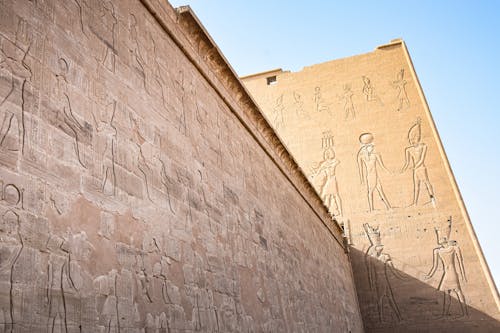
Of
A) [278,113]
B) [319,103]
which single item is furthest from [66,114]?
[278,113]

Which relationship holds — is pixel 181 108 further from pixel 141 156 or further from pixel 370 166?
pixel 370 166

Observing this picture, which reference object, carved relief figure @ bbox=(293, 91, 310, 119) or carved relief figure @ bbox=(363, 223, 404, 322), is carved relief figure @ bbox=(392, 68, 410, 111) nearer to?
carved relief figure @ bbox=(293, 91, 310, 119)

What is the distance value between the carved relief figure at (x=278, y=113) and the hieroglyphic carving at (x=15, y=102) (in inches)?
614

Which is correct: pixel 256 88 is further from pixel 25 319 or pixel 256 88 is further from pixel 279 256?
pixel 25 319

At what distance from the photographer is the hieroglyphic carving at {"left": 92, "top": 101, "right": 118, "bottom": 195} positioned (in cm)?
261

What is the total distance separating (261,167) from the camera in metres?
6.65

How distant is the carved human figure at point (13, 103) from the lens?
1983 millimetres

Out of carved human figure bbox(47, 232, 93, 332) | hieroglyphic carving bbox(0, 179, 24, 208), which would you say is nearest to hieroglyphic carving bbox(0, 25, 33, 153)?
hieroglyphic carving bbox(0, 179, 24, 208)

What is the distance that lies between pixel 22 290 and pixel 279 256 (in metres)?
4.65

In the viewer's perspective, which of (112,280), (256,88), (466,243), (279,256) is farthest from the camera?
(256,88)

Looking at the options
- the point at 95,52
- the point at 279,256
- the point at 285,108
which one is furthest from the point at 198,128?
the point at 285,108

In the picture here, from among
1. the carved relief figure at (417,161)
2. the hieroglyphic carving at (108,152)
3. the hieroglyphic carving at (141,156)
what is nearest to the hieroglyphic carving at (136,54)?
the hieroglyphic carving at (141,156)

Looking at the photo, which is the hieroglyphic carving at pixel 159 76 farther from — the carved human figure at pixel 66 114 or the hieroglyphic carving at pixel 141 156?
the carved human figure at pixel 66 114

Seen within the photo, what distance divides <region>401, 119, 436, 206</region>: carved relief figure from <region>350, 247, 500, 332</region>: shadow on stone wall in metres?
2.62
